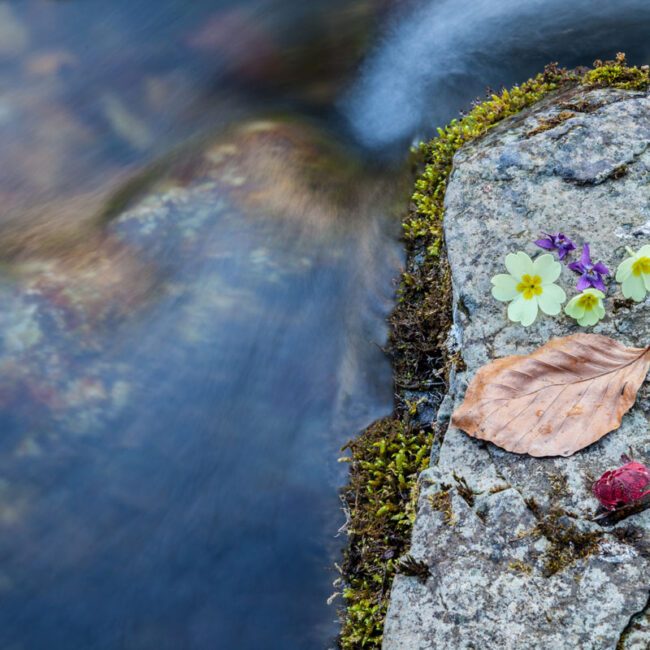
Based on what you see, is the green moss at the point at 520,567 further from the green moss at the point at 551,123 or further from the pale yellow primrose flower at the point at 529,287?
the green moss at the point at 551,123

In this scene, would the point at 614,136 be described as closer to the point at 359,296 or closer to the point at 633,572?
the point at 359,296

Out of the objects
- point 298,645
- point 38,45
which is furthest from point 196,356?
point 38,45

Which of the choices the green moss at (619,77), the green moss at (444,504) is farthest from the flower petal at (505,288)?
the green moss at (619,77)

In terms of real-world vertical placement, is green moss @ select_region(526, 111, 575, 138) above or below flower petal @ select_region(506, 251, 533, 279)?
above

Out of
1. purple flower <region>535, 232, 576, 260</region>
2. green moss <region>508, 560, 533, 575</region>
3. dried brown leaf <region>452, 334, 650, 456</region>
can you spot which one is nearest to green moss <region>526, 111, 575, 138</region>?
purple flower <region>535, 232, 576, 260</region>

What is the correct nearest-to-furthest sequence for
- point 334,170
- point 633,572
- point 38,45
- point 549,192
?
point 633,572 < point 549,192 < point 334,170 < point 38,45

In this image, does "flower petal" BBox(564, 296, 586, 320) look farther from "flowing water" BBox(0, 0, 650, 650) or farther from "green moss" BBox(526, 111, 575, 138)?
"green moss" BBox(526, 111, 575, 138)

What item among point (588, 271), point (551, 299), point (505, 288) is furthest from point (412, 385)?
point (588, 271)
